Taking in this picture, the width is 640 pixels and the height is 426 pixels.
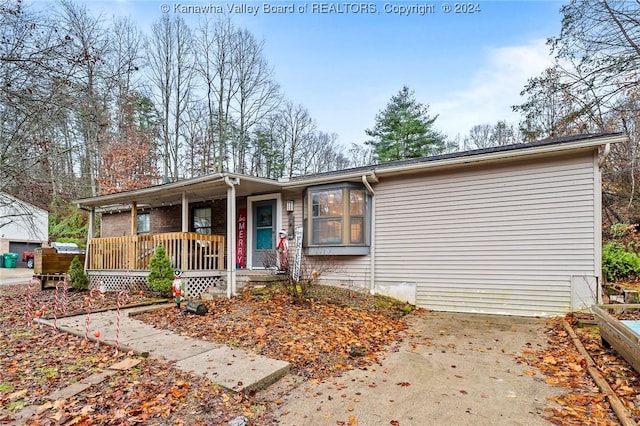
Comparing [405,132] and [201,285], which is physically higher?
[405,132]

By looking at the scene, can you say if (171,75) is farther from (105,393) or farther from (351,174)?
(105,393)

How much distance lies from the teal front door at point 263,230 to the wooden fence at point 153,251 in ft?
4.05

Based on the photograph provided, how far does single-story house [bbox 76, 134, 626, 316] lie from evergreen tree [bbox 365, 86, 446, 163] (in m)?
13.6

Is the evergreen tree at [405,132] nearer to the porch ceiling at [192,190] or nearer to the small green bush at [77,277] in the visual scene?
the porch ceiling at [192,190]

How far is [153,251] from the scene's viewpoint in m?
9.52

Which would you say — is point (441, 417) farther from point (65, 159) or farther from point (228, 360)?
point (65, 159)

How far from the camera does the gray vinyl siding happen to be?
653 cm

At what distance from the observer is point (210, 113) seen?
2109 cm

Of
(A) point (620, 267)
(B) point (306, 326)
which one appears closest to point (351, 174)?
(B) point (306, 326)

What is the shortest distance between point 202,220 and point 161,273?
12.1 ft

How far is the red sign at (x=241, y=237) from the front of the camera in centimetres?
1069

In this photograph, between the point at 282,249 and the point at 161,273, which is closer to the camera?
the point at 161,273

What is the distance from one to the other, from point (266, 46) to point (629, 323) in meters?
22.4

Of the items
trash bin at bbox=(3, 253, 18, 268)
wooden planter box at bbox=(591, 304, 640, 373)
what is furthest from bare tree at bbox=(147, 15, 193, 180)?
wooden planter box at bbox=(591, 304, 640, 373)
